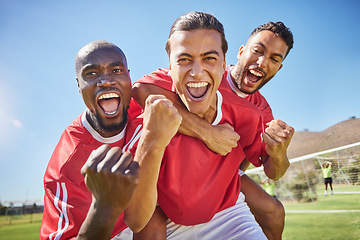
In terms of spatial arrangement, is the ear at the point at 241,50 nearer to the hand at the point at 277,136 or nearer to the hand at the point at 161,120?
the hand at the point at 277,136

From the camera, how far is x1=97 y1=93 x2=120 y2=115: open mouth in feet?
8.70

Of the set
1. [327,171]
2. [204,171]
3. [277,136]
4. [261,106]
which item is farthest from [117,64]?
[327,171]

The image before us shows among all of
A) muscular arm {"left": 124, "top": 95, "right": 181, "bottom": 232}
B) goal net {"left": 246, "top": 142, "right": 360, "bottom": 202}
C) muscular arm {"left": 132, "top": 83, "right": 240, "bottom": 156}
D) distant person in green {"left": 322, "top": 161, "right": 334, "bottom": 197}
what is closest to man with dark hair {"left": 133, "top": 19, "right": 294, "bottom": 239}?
muscular arm {"left": 132, "top": 83, "right": 240, "bottom": 156}

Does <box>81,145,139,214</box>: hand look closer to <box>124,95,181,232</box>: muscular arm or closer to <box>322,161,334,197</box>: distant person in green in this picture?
<box>124,95,181,232</box>: muscular arm

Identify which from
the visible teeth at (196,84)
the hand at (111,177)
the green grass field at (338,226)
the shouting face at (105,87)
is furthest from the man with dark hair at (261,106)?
A: the green grass field at (338,226)

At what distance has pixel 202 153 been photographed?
245 centimetres

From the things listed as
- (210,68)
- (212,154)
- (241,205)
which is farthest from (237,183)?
(210,68)

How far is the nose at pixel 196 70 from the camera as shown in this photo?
2.24 metres

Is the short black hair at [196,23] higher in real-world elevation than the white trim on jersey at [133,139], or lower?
higher

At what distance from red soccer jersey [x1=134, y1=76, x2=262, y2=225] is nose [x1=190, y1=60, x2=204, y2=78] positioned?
0.41 metres

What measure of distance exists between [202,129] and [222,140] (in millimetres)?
164

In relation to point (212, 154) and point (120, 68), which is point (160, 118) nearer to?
point (212, 154)

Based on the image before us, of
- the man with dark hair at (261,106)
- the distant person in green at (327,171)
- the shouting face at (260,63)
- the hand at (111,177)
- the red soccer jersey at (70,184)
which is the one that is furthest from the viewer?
the distant person in green at (327,171)

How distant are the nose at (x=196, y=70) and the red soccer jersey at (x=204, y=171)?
1.36 ft
